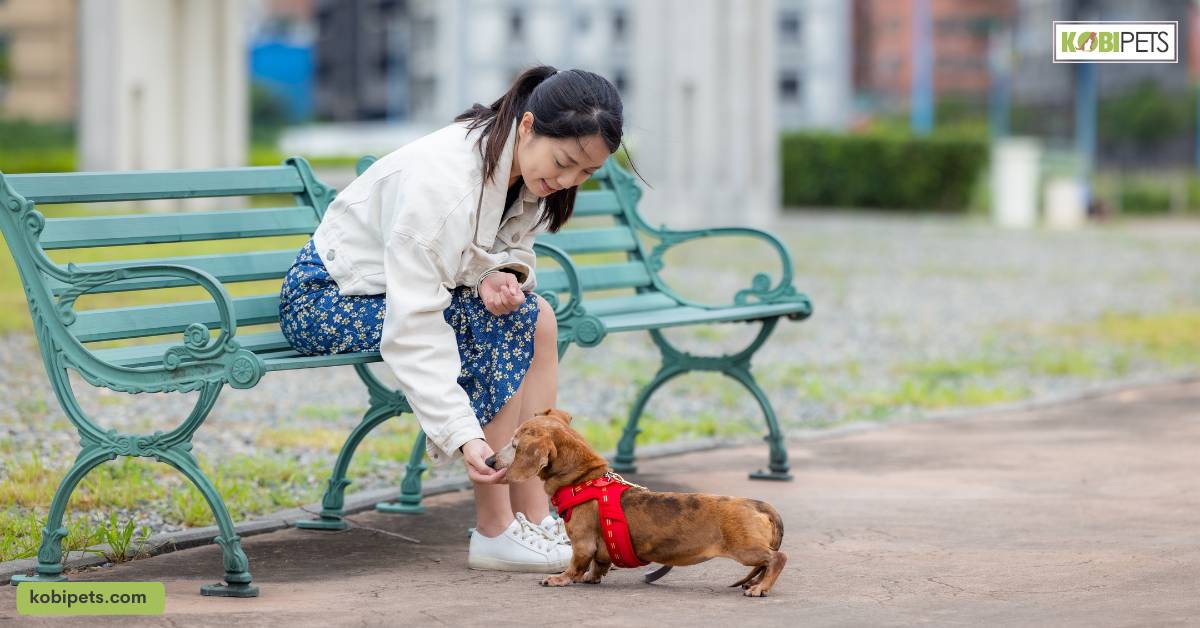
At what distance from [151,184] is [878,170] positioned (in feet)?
81.9

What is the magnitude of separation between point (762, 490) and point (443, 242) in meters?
1.78

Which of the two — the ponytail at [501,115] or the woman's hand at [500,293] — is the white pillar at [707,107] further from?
the woman's hand at [500,293]

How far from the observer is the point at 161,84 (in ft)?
66.0

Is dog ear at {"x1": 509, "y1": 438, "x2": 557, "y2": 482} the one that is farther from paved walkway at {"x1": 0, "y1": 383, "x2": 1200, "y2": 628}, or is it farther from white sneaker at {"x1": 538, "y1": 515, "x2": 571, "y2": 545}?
white sneaker at {"x1": 538, "y1": 515, "x2": 571, "y2": 545}

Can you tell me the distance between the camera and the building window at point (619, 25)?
8131 cm

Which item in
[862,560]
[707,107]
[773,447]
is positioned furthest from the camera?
[707,107]

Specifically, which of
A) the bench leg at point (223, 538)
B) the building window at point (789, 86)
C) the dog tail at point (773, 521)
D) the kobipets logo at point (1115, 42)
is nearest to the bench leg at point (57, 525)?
the bench leg at point (223, 538)

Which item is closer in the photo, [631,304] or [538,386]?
[538,386]

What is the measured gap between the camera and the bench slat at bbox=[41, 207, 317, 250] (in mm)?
3926

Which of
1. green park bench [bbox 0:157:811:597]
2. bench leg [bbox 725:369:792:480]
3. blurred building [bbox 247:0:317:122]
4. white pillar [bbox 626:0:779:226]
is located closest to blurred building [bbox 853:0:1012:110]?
blurred building [bbox 247:0:317:122]

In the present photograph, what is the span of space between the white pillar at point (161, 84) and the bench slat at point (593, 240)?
14.8 metres

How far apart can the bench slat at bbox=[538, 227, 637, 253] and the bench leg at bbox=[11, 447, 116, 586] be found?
182cm

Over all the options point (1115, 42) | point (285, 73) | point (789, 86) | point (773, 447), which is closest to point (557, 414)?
point (773, 447)

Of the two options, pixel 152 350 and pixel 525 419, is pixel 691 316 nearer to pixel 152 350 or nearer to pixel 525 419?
pixel 525 419
